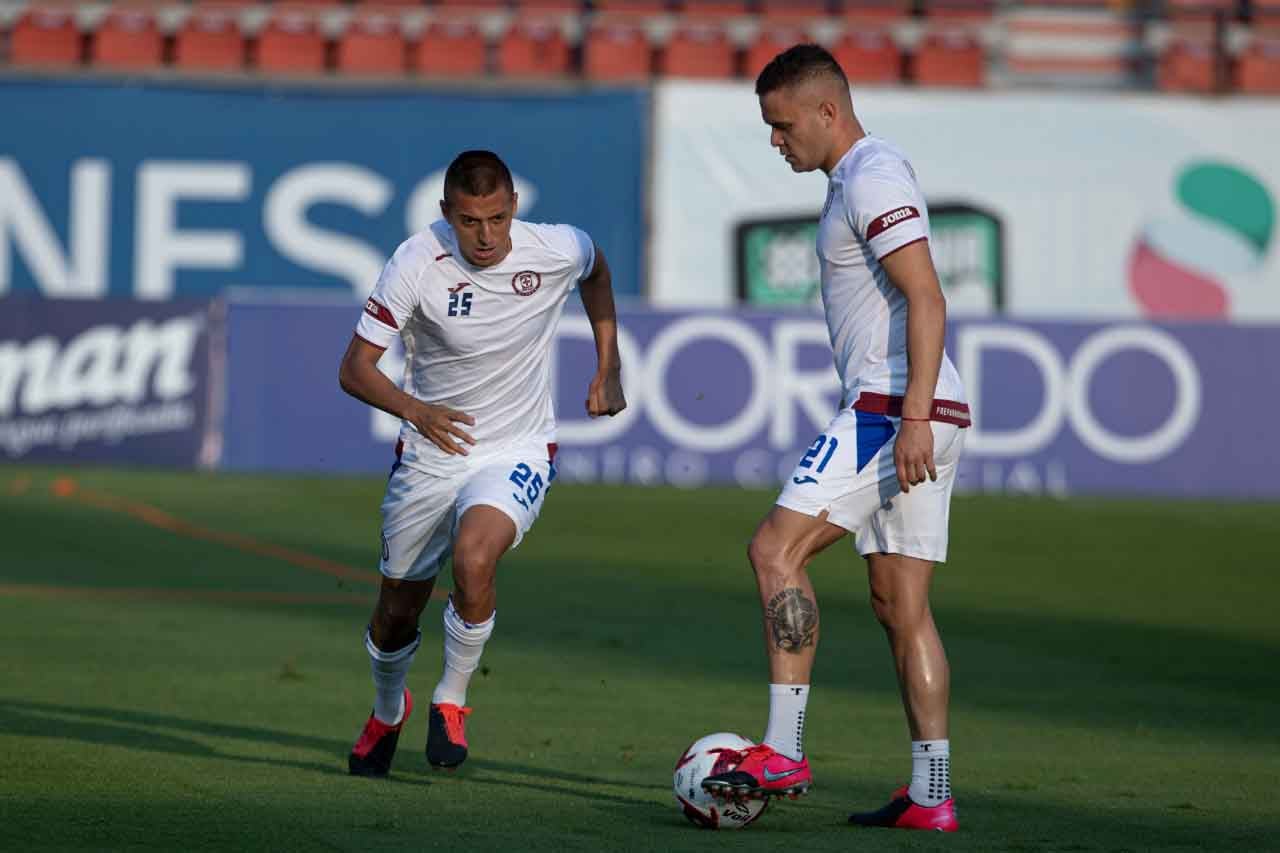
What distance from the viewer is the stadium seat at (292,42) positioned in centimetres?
2648

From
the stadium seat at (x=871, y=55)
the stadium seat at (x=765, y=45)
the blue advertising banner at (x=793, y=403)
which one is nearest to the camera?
the blue advertising banner at (x=793, y=403)

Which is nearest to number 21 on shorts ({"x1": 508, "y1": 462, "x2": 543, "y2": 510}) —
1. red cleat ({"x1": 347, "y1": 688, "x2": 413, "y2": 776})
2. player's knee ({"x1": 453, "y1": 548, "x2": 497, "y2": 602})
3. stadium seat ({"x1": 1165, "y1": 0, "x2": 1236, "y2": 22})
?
player's knee ({"x1": 453, "y1": 548, "x2": 497, "y2": 602})

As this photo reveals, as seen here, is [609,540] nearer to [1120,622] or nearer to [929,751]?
[1120,622]

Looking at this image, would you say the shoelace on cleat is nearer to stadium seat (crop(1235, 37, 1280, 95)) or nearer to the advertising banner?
the advertising banner

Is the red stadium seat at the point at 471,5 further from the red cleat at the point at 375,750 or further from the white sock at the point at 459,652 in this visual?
the red cleat at the point at 375,750

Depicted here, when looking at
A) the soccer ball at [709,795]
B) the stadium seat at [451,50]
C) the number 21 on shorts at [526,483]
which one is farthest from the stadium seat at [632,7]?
the soccer ball at [709,795]

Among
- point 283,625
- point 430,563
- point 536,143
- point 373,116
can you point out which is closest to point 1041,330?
point 536,143

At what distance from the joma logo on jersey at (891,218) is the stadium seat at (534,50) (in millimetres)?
20111

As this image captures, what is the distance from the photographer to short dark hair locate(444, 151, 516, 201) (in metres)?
7.14

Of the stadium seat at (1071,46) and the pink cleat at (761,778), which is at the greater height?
the stadium seat at (1071,46)

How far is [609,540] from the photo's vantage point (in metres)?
16.7

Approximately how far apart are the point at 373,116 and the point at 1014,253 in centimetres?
718

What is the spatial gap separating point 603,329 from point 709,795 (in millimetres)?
2236

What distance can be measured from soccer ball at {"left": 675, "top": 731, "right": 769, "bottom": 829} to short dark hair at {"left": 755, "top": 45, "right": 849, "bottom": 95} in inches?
73.3
